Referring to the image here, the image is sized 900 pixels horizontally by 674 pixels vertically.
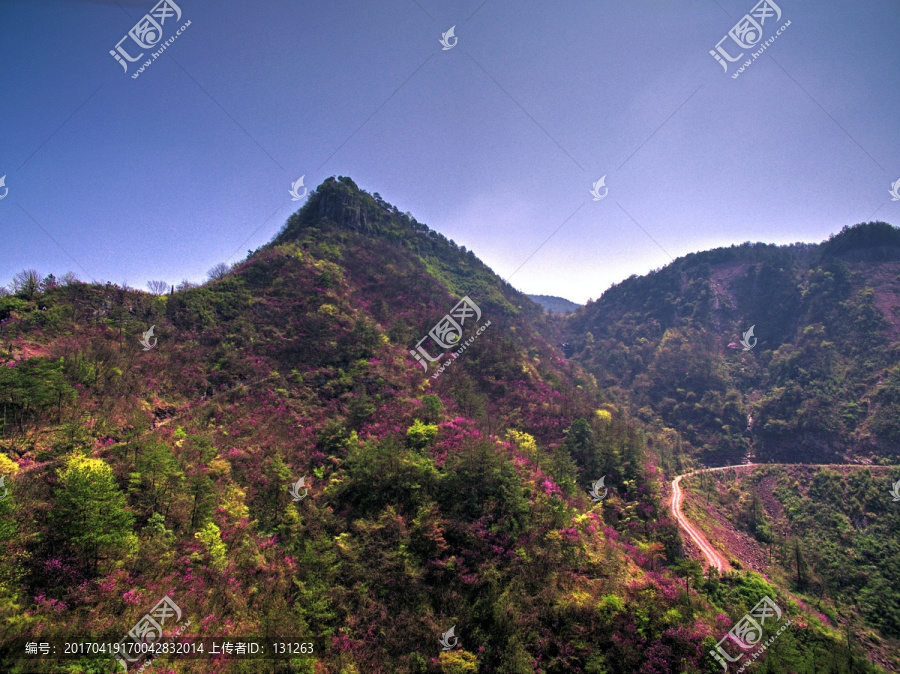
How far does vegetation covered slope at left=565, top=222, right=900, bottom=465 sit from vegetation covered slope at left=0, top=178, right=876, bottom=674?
44.8m

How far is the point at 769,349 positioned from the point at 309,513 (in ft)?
343

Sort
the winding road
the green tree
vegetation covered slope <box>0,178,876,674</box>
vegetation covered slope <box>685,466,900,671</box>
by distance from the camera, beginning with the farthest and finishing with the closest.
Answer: the winding road < vegetation covered slope <box>685,466,900,671</box> < vegetation covered slope <box>0,178,876,674</box> < the green tree

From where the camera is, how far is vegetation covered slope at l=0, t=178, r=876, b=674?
11961 mm

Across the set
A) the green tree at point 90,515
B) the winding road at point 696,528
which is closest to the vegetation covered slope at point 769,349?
the winding road at point 696,528

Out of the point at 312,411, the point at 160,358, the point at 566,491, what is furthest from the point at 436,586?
the point at 160,358

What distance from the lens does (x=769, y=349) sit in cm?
7962

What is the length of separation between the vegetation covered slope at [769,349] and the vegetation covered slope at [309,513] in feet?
147

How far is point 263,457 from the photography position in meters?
21.5

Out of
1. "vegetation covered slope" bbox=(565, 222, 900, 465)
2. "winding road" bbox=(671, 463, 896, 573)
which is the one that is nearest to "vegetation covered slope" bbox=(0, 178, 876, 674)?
"winding road" bbox=(671, 463, 896, 573)

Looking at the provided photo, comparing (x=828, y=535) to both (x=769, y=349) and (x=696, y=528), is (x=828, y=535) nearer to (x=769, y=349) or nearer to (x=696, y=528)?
(x=696, y=528)

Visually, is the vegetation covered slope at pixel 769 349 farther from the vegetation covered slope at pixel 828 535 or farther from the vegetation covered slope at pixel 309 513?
the vegetation covered slope at pixel 309 513

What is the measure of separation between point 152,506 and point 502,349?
126 feet

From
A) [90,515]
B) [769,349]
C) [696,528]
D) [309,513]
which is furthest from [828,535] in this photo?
[90,515]

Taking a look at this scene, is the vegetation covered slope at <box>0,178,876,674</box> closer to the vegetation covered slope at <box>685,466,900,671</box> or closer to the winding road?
the winding road
